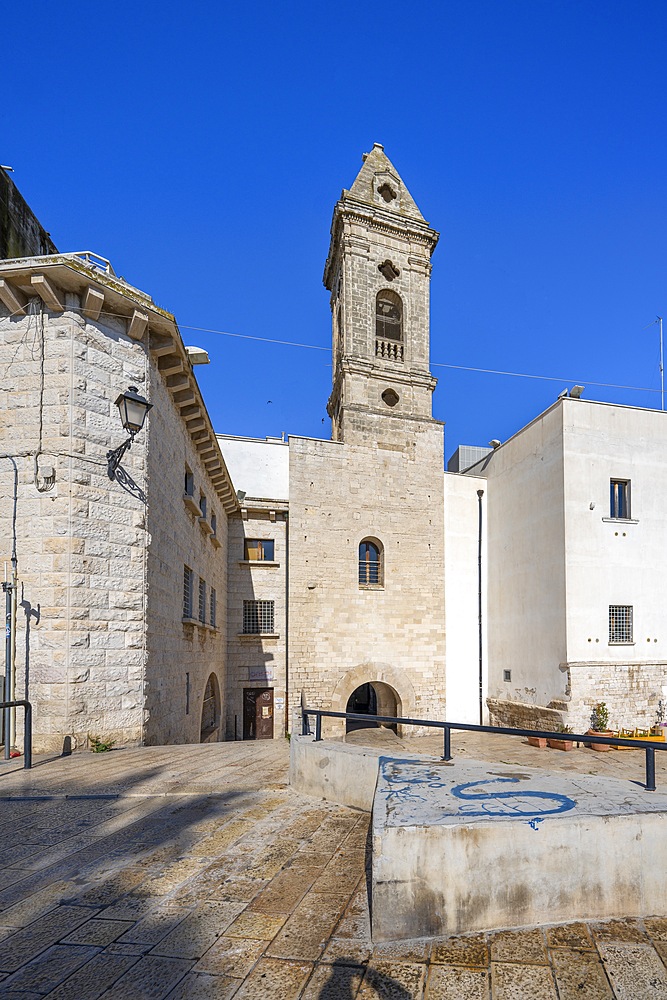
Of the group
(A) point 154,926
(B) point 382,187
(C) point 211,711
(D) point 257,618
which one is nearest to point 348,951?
(A) point 154,926

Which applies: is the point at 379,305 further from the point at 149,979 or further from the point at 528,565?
the point at 149,979

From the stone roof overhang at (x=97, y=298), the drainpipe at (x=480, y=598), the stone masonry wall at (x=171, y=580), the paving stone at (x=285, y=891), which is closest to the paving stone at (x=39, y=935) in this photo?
the paving stone at (x=285, y=891)

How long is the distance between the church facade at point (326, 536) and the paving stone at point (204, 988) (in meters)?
5.53

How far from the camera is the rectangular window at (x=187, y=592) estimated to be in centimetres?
1237

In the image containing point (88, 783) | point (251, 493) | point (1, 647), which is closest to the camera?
point (88, 783)

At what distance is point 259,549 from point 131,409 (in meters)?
13.1

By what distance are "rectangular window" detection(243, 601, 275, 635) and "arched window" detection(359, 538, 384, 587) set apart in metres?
3.25

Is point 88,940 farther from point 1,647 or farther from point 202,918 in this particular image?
point 1,647

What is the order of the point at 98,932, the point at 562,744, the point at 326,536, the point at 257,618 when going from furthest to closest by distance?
1. the point at 257,618
2. the point at 326,536
3. the point at 562,744
4. the point at 98,932

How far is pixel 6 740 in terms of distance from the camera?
7.04 metres

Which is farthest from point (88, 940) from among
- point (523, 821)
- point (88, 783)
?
point (88, 783)

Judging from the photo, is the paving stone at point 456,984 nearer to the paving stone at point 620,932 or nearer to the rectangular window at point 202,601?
the paving stone at point 620,932

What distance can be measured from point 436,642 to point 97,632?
14.3 m

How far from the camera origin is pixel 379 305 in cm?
2231
